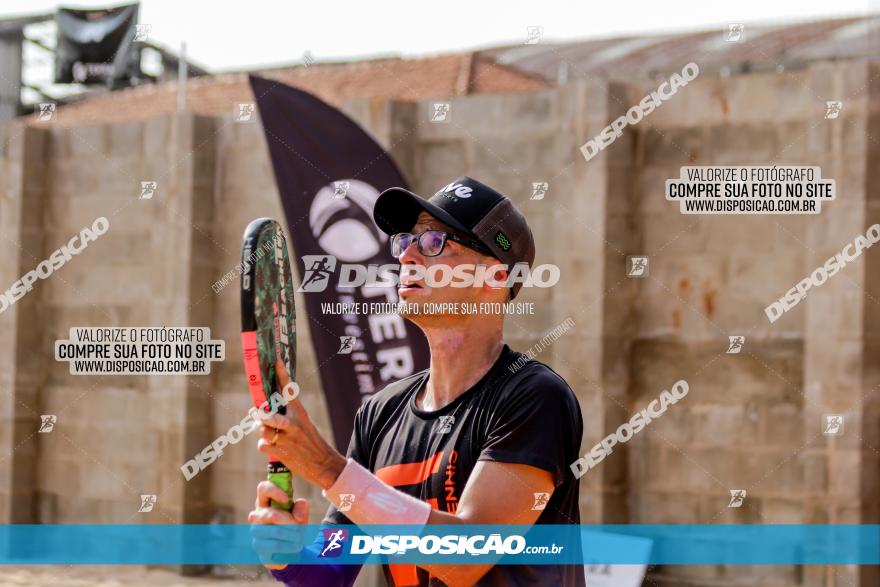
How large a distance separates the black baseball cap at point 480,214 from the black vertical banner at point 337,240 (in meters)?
6.95

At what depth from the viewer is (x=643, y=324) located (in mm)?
12102

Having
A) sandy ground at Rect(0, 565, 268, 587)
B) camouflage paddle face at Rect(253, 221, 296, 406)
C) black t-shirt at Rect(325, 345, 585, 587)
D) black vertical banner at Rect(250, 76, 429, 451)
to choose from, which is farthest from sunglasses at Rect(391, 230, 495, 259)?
sandy ground at Rect(0, 565, 268, 587)

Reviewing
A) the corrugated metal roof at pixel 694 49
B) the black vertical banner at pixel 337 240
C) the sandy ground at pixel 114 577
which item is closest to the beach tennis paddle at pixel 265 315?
the black vertical banner at pixel 337 240

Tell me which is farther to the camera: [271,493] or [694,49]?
[694,49]

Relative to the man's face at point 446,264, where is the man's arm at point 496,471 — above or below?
below

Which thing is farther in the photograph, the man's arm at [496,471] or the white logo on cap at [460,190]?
the white logo on cap at [460,190]

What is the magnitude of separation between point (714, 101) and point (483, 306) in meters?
8.88

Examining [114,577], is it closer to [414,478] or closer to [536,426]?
[414,478]

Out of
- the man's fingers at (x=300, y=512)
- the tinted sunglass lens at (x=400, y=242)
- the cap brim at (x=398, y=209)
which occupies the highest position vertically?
the cap brim at (x=398, y=209)

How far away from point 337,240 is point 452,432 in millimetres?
7626

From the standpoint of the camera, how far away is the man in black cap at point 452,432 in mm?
3158

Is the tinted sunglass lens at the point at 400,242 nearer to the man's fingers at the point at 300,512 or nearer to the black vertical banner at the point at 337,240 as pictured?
the man's fingers at the point at 300,512

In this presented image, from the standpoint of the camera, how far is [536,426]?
3.30 meters

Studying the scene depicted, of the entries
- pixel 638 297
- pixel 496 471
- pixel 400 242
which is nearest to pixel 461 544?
pixel 496 471
